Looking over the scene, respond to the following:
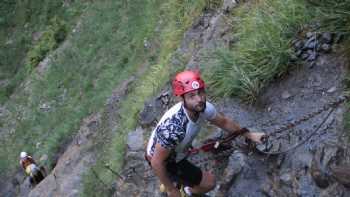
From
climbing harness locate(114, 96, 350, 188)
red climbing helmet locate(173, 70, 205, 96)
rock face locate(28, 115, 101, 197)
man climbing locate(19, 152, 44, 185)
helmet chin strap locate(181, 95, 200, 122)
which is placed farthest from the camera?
man climbing locate(19, 152, 44, 185)

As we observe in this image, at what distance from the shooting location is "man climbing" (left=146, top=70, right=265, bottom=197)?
5344 millimetres

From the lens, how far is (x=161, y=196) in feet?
24.7

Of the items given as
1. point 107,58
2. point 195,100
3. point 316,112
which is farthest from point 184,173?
point 107,58

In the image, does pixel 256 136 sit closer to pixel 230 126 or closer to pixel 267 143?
pixel 230 126

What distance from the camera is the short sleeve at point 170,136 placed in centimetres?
546

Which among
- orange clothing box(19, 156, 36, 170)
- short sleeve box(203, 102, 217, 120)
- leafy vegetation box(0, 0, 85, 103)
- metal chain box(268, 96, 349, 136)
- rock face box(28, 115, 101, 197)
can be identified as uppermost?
short sleeve box(203, 102, 217, 120)

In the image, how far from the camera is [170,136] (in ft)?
17.9

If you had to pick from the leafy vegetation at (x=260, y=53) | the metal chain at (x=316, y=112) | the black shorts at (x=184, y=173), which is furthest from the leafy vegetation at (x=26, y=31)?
the metal chain at (x=316, y=112)

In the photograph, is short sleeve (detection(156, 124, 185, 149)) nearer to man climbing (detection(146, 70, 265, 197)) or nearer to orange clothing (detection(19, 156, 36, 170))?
man climbing (detection(146, 70, 265, 197))

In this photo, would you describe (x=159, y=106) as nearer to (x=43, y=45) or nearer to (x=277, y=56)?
(x=277, y=56)

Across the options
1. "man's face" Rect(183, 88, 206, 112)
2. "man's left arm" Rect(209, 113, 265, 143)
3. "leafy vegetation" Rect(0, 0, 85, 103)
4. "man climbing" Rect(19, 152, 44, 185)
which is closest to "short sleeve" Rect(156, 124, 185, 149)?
"man's face" Rect(183, 88, 206, 112)

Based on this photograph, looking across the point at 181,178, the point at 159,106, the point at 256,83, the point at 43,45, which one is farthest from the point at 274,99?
the point at 43,45

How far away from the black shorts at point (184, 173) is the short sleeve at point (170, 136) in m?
0.49

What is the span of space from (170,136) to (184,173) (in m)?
0.86
